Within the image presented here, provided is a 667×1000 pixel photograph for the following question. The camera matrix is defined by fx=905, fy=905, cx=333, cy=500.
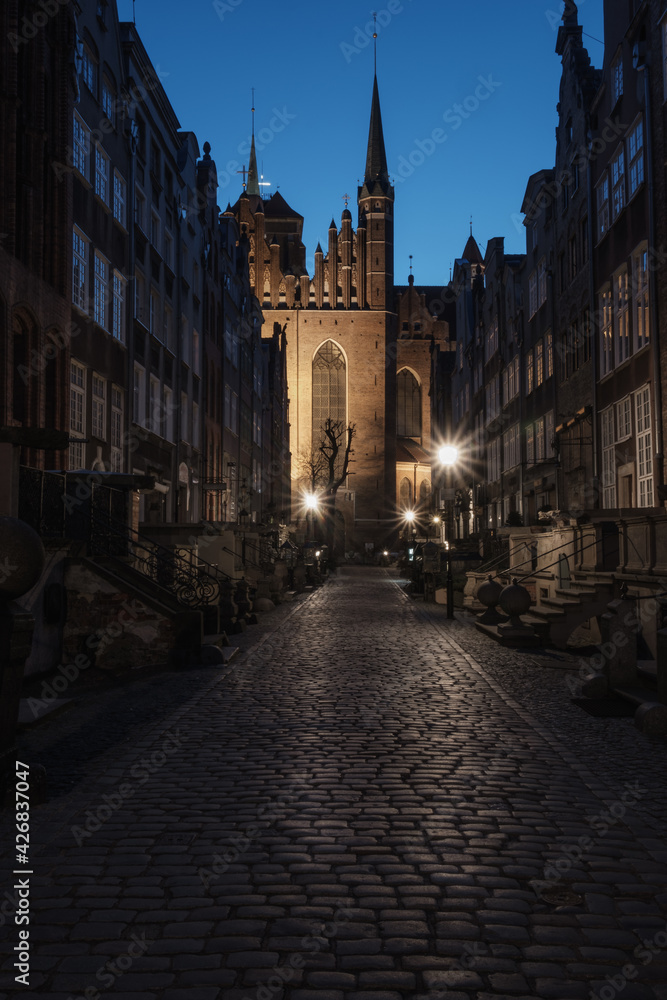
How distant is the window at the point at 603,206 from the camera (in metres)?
21.7

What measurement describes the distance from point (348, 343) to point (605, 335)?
54569 millimetres

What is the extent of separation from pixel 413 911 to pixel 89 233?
18.8 m

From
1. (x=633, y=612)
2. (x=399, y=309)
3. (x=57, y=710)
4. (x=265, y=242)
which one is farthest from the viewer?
(x=399, y=309)

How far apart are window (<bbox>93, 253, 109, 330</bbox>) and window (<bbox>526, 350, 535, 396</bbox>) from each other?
16.2 meters

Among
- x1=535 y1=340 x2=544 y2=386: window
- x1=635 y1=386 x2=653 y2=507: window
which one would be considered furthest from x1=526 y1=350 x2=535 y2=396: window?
x1=635 y1=386 x2=653 y2=507: window

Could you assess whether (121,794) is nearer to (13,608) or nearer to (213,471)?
(13,608)

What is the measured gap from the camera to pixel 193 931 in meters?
3.80

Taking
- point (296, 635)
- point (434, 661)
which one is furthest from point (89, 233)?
point (434, 661)

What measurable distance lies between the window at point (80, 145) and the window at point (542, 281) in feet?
50.9

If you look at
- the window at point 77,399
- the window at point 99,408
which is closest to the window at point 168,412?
A: the window at point 99,408

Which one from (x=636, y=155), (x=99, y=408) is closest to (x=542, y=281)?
(x=636, y=155)

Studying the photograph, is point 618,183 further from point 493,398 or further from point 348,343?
point 348,343

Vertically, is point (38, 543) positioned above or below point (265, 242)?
below

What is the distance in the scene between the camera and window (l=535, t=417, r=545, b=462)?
1187 inches
